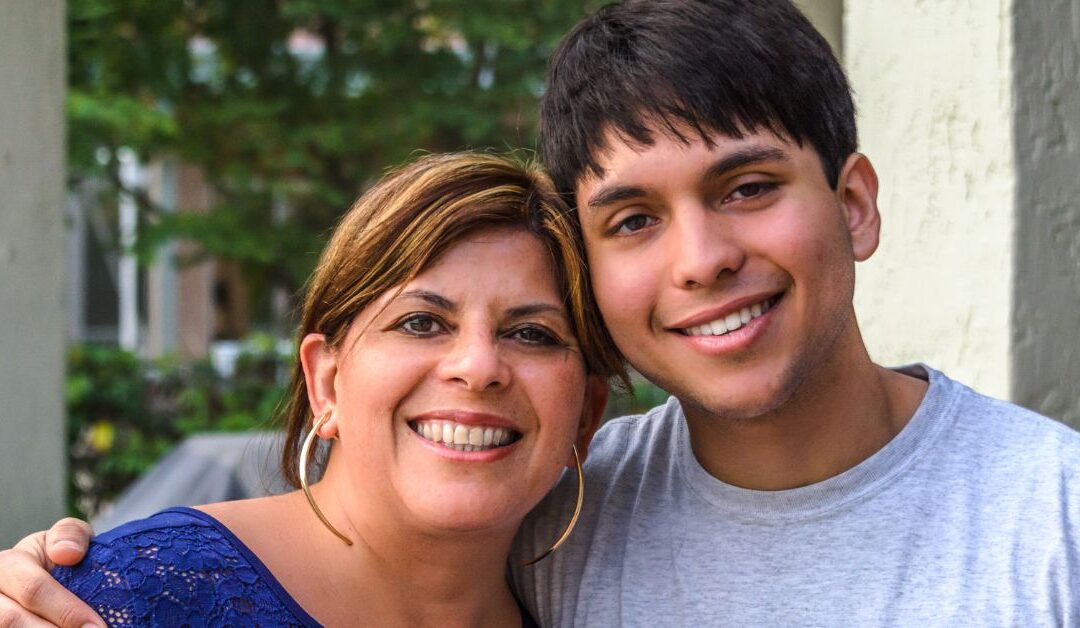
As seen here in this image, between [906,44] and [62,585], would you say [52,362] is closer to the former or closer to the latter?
[62,585]

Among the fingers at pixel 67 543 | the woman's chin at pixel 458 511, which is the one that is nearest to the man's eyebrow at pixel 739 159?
the woman's chin at pixel 458 511

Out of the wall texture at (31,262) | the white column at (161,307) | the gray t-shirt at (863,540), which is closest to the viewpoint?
the gray t-shirt at (863,540)

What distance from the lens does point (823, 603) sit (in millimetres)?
2080

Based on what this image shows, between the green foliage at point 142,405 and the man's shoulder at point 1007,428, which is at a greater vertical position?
the man's shoulder at point 1007,428

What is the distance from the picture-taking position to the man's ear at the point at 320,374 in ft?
7.75

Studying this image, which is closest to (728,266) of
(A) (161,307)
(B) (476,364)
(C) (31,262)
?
(B) (476,364)

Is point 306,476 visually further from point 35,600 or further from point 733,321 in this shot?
point 733,321

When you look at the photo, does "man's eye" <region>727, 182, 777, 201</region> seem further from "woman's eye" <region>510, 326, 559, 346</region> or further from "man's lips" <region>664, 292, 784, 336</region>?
"woman's eye" <region>510, 326, 559, 346</region>

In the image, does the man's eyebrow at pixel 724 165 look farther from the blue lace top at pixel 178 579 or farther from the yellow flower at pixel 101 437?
the yellow flower at pixel 101 437

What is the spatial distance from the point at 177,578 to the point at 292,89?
8985 mm

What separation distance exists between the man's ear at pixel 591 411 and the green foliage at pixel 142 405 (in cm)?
720

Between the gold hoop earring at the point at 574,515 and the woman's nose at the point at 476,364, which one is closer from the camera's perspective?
the woman's nose at the point at 476,364

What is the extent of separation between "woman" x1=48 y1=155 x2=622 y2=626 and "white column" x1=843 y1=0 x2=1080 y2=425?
0.91 meters

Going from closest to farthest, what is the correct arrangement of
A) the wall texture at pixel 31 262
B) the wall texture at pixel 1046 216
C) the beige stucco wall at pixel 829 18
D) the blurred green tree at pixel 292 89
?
1. the wall texture at pixel 1046 216
2. the beige stucco wall at pixel 829 18
3. the wall texture at pixel 31 262
4. the blurred green tree at pixel 292 89
